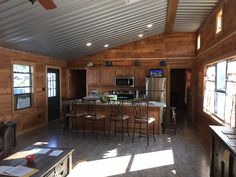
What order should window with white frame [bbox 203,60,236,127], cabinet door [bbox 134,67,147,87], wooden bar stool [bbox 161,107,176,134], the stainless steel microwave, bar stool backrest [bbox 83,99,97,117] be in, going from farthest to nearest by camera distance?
cabinet door [bbox 134,67,147,87] < the stainless steel microwave < wooden bar stool [bbox 161,107,176,134] < bar stool backrest [bbox 83,99,97,117] < window with white frame [bbox 203,60,236,127]

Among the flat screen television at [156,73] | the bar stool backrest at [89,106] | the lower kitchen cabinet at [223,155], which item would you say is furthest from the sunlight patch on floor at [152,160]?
the flat screen television at [156,73]

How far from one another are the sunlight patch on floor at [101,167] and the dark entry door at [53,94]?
175 inches

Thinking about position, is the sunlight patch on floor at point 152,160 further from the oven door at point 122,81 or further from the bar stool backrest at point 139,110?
the oven door at point 122,81

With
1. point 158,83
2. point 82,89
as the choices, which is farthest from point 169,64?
point 82,89

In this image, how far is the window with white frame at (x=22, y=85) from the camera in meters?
6.04

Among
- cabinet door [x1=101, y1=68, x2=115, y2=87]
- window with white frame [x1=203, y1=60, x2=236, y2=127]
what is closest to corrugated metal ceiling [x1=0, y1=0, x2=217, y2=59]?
window with white frame [x1=203, y1=60, x2=236, y2=127]

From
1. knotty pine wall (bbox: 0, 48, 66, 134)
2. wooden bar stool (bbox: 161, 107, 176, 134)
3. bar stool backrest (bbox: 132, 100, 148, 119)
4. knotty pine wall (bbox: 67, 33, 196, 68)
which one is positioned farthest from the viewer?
knotty pine wall (bbox: 67, 33, 196, 68)

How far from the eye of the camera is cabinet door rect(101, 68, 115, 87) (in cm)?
868

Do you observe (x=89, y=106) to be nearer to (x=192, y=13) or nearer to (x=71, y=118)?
(x=71, y=118)

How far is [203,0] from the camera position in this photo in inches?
192

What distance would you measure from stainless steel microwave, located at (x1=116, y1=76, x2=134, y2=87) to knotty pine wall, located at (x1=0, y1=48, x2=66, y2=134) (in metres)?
2.58

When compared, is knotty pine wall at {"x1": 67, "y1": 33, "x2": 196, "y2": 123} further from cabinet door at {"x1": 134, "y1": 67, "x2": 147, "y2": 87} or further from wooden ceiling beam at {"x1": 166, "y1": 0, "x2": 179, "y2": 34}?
wooden ceiling beam at {"x1": 166, "y1": 0, "x2": 179, "y2": 34}

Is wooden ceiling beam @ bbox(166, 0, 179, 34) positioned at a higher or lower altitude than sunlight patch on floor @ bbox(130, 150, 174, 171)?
higher

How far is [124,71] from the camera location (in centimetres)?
857
